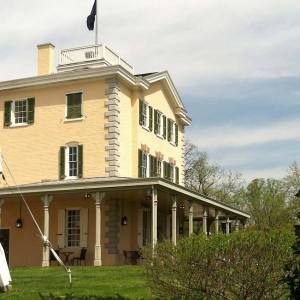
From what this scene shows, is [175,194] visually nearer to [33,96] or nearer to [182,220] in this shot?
[33,96]

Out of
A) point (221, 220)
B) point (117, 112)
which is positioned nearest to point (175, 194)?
point (117, 112)

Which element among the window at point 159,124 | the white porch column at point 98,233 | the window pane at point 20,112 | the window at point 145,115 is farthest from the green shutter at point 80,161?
the window at point 159,124

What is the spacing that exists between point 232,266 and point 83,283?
6.34m

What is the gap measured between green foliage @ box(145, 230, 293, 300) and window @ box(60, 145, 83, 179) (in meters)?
16.4

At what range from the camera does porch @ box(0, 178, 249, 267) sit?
72.9 ft

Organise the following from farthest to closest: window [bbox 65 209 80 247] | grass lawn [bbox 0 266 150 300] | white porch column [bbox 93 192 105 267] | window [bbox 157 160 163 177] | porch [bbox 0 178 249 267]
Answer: window [bbox 157 160 163 177], window [bbox 65 209 80 247], porch [bbox 0 178 249 267], white porch column [bbox 93 192 105 267], grass lawn [bbox 0 266 150 300]

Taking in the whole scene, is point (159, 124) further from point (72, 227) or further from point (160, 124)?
point (72, 227)

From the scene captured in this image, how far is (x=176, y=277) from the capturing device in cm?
888

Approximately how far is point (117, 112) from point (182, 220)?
31.2ft

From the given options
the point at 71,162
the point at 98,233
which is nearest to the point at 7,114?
the point at 71,162

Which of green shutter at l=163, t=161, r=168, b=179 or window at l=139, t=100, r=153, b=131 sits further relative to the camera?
green shutter at l=163, t=161, r=168, b=179

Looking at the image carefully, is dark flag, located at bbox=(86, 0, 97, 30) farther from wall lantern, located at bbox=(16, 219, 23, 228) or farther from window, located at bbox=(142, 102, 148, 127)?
wall lantern, located at bbox=(16, 219, 23, 228)

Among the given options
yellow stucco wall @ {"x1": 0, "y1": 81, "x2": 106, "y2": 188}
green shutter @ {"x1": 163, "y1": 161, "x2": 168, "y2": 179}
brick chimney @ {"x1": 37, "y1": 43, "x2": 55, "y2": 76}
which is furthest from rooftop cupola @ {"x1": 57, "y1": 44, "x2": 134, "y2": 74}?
green shutter @ {"x1": 163, "y1": 161, "x2": 168, "y2": 179}

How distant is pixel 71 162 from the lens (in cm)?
2531
